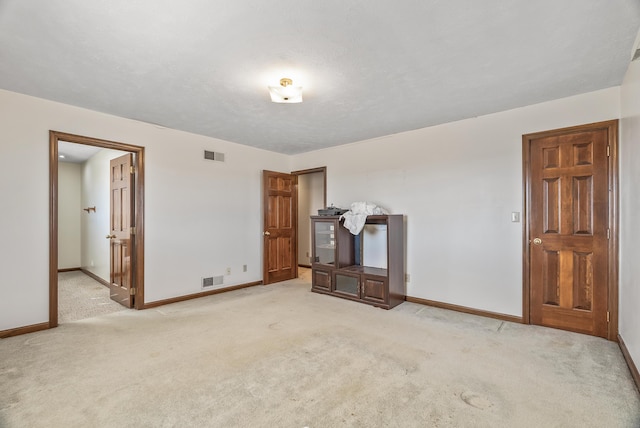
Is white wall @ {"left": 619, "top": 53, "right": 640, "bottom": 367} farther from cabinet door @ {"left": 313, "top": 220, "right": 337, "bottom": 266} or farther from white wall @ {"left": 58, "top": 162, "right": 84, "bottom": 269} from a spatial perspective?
white wall @ {"left": 58, "top": 162, "right": 84, "bottom": 269}

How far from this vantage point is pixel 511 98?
9.92 ft

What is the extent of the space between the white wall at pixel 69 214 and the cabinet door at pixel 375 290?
631 centimetres

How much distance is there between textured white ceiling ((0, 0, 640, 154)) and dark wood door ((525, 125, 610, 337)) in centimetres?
57

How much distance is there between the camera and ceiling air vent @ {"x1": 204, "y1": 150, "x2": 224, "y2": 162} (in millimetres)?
4488

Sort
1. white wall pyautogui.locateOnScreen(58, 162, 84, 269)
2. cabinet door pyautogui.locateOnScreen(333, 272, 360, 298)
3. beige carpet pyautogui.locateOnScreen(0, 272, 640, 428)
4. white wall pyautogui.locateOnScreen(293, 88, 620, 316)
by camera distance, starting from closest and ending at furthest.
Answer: beige carpet pyautogui.locateOnScreen(0, 272, 640, 428)
white wall pyautogui.locateOnScreen(293, 88, 620, 316)
cabinet door pyautogui.locateOnScreen(333, 272, 360, 298)
white wall pyautogui.locateOnScreen(58, 162, 84, 269)

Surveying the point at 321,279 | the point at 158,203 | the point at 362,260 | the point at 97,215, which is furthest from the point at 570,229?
the point at 97,215

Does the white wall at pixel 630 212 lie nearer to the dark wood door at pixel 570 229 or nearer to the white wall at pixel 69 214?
the dark wood door at pixel 570 229

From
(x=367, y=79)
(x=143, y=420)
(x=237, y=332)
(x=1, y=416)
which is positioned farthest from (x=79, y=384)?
(x=367, y=79)

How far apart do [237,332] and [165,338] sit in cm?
67

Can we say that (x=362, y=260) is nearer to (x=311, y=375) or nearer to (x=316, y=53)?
(x=311, y=375)

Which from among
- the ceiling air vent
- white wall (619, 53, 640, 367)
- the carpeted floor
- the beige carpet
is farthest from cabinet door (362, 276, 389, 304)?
the carpeted floor

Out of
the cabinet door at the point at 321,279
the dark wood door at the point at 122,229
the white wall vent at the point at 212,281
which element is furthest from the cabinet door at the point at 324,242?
the dark wood door at the point at 122,229

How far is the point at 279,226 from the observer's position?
5.45 m

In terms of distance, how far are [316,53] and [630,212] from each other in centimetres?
281
